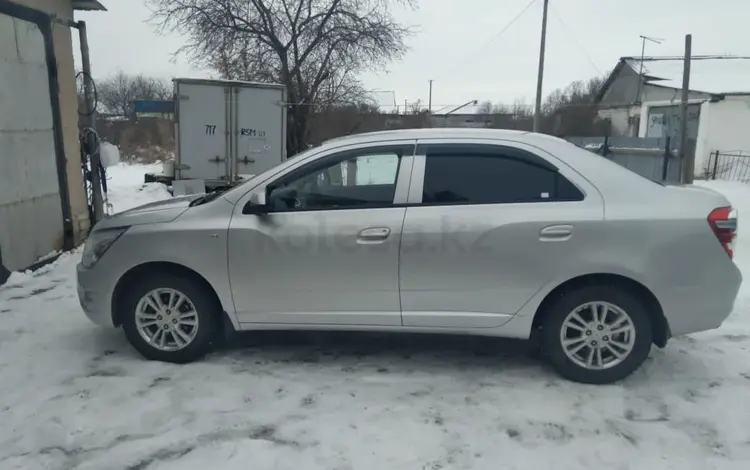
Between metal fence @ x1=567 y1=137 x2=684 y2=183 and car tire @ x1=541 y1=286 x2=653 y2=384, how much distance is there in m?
9.34

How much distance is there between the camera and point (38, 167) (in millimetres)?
7066

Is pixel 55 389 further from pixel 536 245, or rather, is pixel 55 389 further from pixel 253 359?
pixel 536 245

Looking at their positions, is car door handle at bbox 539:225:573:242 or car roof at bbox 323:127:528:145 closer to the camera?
car door handle at bbox 539:225:573:242

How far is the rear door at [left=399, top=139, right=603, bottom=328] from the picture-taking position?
387cm

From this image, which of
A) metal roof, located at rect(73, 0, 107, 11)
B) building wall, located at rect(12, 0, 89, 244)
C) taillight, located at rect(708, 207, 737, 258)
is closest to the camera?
taillight, located at rect(708, 207, 737, 258)

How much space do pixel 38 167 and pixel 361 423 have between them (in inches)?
222

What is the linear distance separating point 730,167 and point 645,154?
7585 mm

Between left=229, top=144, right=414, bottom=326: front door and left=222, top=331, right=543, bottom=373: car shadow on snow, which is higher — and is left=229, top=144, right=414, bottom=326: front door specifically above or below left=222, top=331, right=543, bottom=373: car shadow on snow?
above

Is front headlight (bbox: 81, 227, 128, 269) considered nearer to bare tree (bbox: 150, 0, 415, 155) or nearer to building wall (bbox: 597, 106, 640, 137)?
bare tree (bbox: 150, 0, 415, 155)

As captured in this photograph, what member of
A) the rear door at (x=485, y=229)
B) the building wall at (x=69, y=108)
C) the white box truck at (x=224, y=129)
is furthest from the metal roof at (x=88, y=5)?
the rear door at (x=485, y=229)

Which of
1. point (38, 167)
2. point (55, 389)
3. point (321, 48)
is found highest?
point (321, 48)

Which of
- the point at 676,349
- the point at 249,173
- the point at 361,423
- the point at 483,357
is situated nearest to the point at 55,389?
the point at 361,423

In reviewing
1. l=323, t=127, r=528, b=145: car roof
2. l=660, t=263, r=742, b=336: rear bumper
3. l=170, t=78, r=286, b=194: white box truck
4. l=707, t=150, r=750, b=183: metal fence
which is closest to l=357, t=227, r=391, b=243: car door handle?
l=323, t=127, r=528, b=145: car roof

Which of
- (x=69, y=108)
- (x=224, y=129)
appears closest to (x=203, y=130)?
(x=224, y=129)
